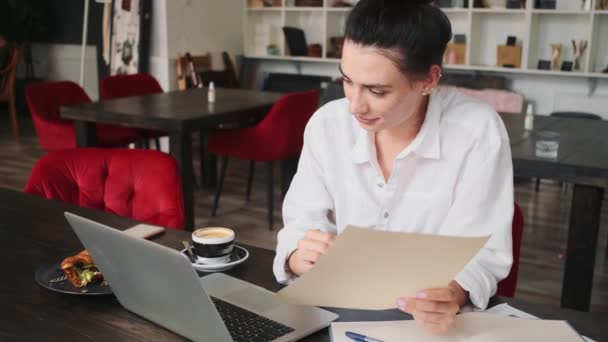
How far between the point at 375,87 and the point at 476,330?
1.50ft

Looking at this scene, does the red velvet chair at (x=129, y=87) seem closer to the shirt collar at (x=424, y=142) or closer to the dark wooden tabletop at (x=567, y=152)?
the dark wooden tabletop at (x=567, y=152)

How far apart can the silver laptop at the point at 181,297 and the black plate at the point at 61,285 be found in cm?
7

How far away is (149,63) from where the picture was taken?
6.09 m

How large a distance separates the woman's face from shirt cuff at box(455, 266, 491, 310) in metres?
0.32

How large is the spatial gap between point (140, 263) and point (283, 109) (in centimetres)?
294

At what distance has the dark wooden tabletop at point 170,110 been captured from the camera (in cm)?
359

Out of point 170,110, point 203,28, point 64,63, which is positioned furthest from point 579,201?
point 64,63

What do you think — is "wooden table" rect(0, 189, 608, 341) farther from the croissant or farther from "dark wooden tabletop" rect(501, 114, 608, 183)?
"dark wooden tabletop" rect(501, 114, 608, 183)

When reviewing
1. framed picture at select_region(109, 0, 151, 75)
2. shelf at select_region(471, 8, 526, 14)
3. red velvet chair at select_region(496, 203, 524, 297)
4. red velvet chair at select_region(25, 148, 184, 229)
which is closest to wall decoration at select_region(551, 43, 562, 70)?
shelf at select_region(471, 8, 526, 14)

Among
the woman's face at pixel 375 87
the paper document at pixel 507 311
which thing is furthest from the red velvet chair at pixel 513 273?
the woman's face at pixel 375 87

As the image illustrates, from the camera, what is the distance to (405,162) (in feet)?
4.48

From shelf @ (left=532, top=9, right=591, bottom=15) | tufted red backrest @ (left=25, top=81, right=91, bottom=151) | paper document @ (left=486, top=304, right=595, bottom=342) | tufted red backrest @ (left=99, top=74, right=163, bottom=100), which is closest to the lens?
paper document @ (left=486, top=304, right=595, bottom=342)

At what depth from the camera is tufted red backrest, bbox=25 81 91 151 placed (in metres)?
4.27

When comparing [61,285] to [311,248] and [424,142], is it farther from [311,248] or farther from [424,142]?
[424,142]
